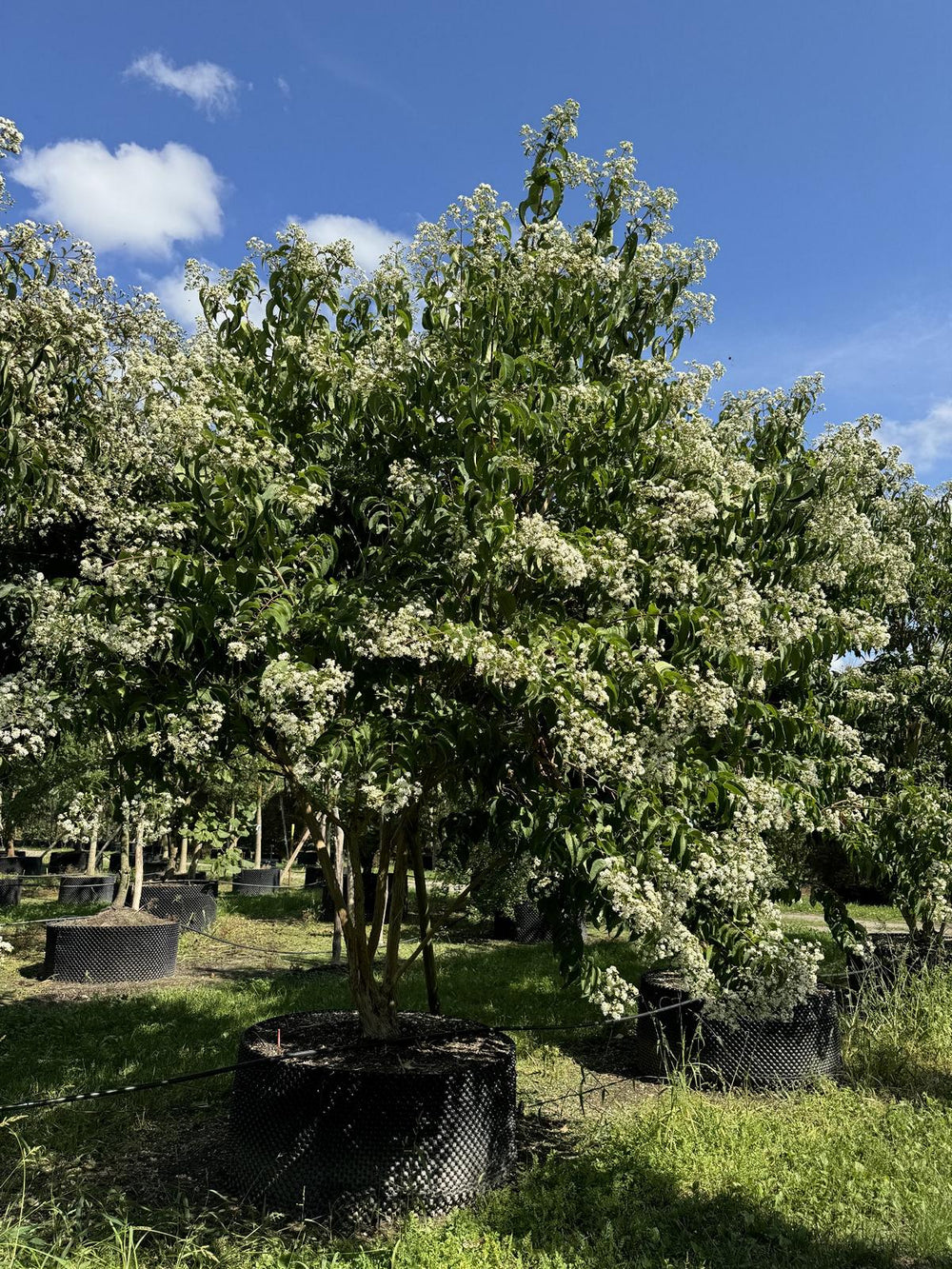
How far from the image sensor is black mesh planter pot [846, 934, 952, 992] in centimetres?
941

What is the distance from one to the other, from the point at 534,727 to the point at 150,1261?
3279 millimetres

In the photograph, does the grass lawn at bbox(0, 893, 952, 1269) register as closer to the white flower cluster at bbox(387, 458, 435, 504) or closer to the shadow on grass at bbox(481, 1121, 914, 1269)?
the shadow on grass at bbox(481, 1121, 914, 1269)

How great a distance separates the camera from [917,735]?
1030 cm

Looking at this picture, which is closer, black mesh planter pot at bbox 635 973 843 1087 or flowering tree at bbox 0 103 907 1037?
flowering tree at bbox 0 103 907 1037

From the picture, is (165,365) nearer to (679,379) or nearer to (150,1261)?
(679,379)

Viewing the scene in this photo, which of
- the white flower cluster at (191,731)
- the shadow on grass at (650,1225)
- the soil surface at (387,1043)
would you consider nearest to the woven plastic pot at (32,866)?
the soil surface at (387,1043)

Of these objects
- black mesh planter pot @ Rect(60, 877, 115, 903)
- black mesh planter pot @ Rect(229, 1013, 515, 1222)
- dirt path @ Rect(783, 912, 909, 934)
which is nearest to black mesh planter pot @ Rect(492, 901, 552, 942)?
dirt path @ Rect(783, 912, 909, 934)

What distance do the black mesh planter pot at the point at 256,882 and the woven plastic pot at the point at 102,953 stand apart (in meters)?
11.6

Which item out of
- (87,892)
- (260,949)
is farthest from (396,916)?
(87,892)

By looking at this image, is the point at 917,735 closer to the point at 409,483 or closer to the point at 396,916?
the point at 396,916

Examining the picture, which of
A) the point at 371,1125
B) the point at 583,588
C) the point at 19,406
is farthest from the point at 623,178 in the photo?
the point at 371,1125

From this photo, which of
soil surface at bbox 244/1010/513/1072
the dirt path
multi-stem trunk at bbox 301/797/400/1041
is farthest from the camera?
the dirt path

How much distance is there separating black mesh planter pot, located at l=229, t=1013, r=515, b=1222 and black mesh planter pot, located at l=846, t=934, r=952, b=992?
17.5 feet

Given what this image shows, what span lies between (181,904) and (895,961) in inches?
476
